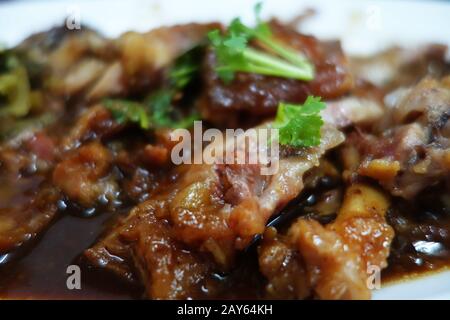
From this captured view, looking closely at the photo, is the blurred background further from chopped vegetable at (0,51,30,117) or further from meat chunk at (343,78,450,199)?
meat chunk at (343,78,450,199)

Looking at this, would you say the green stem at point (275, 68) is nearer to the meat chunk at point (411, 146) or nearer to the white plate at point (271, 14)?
the meat chunk at point (411, 146)

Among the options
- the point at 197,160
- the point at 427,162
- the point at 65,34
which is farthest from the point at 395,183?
the point at 65,34

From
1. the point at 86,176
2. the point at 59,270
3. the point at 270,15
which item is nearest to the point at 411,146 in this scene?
the point at 86,176

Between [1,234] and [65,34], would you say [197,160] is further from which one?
[65,34]

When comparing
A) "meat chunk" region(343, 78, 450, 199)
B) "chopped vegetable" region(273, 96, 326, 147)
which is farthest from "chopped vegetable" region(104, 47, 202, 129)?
"meat chunk" region(343, 78, 450, 199)

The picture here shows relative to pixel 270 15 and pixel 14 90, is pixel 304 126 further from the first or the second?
pixel 270 15
